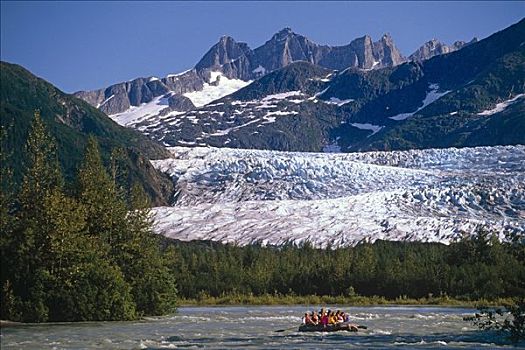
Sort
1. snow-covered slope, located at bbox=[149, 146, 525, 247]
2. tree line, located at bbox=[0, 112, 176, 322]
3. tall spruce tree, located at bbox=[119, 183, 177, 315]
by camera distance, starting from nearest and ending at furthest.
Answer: tree line, located at bbox=[0, 112, 176, 322] → tall spruce tree, located at bbox=[119, 183, 177, 315] → snow-covered slope, located at bbox=[149, 146, 525, 247]

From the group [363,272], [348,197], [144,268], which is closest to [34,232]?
[144,268]

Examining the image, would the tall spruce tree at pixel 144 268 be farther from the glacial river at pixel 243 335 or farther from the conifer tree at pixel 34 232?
the conifer tree at pixel 34 232

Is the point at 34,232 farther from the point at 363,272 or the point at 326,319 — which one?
the point at 363,272

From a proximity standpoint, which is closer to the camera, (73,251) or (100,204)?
(73,251)

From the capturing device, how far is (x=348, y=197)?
118m

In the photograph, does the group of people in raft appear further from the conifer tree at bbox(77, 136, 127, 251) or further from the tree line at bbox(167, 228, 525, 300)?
the tree line at bbox(167, 228, 525, 300)

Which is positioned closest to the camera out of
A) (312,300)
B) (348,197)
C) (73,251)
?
(73,251)

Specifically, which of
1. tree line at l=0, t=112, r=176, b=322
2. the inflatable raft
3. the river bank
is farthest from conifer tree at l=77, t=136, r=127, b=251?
the river bank

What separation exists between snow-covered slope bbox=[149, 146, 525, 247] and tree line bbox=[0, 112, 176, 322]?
40.0 m

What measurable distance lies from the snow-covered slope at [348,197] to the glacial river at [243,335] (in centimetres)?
4831

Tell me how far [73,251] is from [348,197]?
71437 mm

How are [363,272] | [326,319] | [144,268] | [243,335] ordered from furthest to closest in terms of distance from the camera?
[363,272]
[144,268]
[326,319]
[243,335]

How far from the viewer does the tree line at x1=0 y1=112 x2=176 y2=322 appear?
161ft

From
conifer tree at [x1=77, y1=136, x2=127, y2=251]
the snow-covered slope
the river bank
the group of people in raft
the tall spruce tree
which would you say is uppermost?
the snow-covered slope
